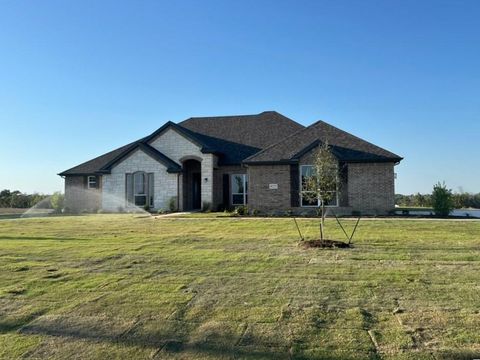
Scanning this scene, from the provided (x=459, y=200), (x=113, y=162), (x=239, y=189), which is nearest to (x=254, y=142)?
(x=239, y=189)

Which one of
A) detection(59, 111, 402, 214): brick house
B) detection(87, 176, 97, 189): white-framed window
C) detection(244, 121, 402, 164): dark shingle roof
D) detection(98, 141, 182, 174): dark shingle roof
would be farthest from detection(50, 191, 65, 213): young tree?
detection(244, 121, 402, 164): dark shingle roof

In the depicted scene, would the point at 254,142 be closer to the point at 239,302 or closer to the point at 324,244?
the point at 324,244

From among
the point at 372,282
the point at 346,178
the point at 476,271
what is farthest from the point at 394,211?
the point at 372,282

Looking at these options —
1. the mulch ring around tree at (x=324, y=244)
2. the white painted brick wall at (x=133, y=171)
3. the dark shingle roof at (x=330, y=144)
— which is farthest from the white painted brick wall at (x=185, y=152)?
the mulch ring around tree at (x=324, y=244)

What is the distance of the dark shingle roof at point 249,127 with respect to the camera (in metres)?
29.1

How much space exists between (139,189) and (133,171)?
47.6 inches

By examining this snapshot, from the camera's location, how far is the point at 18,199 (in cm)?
3709

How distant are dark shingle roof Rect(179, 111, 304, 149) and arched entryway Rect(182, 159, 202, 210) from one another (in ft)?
9.71

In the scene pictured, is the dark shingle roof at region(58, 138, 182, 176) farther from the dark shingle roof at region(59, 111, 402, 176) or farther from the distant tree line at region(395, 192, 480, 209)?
the distant tree line at region(395, 192, 480, 209)

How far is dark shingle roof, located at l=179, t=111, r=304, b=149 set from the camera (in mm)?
29141

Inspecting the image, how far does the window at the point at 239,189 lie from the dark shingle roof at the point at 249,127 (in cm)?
252

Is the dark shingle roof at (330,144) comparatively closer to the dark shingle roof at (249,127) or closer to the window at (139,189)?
the dark shingle roof at (249,127)

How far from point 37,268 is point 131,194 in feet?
65.8

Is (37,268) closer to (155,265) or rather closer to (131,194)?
(155,265)
